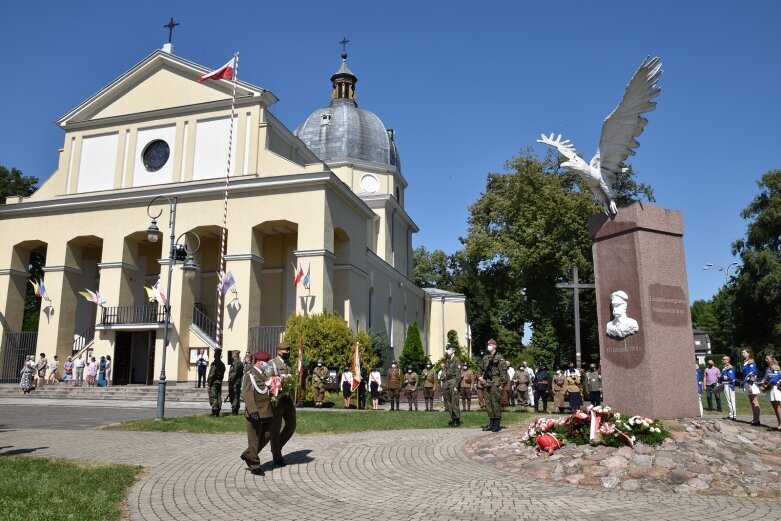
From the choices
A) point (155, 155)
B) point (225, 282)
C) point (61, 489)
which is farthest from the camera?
point (155, 155)

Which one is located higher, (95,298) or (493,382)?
(95,298)

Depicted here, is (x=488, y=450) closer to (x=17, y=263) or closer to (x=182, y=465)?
(x=182, y=465)

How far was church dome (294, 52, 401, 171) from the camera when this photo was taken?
44750 mm

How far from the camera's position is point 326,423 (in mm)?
14164

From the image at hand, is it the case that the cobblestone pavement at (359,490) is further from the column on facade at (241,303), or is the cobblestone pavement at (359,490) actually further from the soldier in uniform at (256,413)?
the column on facade at (241,303)

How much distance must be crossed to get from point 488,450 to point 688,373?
3.52 meters

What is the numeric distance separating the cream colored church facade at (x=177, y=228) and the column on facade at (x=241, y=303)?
7 centimetres

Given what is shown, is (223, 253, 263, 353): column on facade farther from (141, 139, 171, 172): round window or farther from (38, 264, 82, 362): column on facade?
(38, 264, 82, 362): column on facade

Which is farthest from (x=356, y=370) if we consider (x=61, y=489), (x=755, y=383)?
(x=61, y=489)

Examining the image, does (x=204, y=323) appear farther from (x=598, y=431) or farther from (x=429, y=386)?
(x=598, y=431)

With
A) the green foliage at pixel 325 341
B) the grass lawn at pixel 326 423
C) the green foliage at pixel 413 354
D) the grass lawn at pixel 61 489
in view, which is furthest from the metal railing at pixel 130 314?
the grass lawn at pixel 61 489

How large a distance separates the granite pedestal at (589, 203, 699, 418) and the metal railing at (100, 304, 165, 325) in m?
22.5

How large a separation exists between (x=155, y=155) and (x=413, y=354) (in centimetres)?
1894

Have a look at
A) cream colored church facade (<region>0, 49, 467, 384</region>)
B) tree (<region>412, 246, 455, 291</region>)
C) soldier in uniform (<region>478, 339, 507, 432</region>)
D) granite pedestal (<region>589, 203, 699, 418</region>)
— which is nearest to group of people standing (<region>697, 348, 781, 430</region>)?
granite pedestal (<region>589, 203, 699, 418</region>)
